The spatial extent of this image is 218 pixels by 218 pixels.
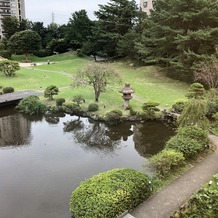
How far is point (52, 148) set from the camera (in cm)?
1295

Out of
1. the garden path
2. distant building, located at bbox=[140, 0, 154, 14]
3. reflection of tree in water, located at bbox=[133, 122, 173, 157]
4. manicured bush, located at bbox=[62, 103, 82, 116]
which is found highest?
distant building, located at bbox=[140, 0, 154, 14]

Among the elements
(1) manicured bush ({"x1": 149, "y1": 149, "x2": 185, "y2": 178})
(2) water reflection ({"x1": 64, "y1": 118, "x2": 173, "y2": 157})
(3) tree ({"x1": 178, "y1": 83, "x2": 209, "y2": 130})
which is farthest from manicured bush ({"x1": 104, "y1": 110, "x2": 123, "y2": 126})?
(1) manicured bush ({"x1": 149, "y1": 149, "x2": 185, "y2": 178})

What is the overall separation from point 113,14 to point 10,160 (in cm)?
3062

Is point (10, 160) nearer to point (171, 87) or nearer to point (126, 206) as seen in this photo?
point (126, 206)

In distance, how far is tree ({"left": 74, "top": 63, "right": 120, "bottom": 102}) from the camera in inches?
709

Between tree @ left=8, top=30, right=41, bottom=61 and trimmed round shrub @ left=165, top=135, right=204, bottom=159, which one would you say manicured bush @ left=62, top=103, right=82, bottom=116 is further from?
tree @ left=8, top=30, right=41, bottom=61

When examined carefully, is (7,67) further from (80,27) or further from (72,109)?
(80,27)

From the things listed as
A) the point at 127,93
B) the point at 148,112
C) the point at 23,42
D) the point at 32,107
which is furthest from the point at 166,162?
the point at 23,42

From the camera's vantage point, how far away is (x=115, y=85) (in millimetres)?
24500

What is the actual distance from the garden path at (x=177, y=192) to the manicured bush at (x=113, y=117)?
21.8ft

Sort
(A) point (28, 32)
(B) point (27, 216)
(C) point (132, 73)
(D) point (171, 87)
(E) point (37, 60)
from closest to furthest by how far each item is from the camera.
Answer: (B) point (27, 216), (D) point (171, 87), (C) point (132, 73), (A) point (28, 32), (E) point (37, 60)

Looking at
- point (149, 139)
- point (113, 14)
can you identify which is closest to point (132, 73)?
point (113, 14)

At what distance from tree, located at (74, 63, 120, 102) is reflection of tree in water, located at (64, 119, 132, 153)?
3153 millimetres

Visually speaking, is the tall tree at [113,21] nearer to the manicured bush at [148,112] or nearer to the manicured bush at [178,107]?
the manicured bush at [178,107]
